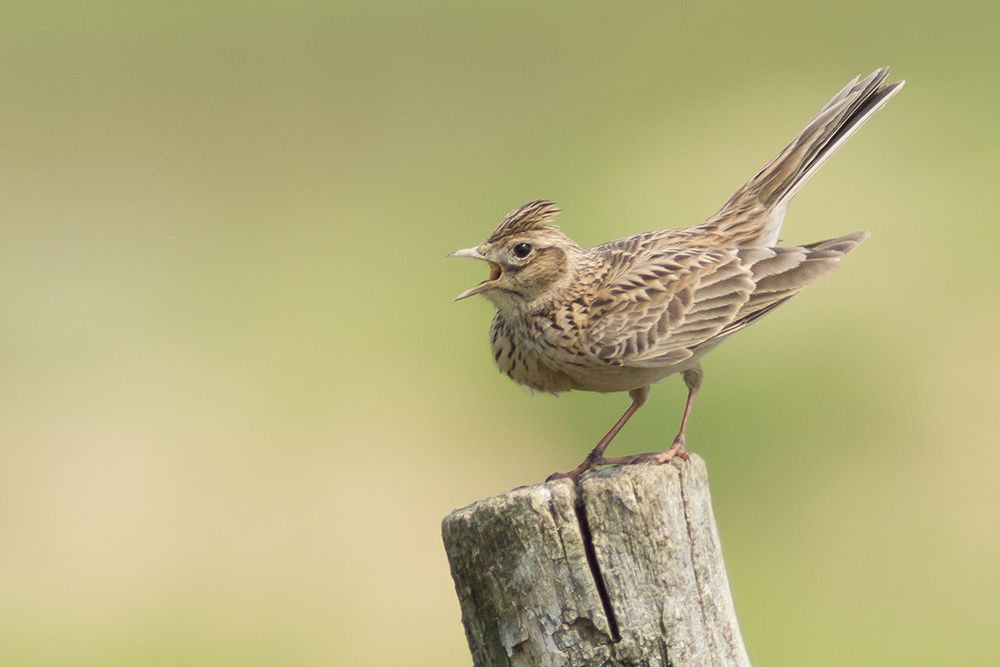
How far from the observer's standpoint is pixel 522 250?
6.66 m

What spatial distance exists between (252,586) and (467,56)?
12.7 meters

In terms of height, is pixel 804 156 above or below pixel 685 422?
above

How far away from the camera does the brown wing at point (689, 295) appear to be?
631cm

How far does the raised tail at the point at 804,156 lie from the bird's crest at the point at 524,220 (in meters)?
1.22

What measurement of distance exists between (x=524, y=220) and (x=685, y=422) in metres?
1.29

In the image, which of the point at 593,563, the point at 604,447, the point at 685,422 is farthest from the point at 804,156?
the point at 593,563

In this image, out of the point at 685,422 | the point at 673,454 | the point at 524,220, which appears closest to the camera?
the point at 673,454

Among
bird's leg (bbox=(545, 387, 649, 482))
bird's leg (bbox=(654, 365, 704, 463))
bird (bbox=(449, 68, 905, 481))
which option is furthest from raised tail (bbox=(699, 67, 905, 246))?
bird's leg (bbox=(545, 387, 649, 482))

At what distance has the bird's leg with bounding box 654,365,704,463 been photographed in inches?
197

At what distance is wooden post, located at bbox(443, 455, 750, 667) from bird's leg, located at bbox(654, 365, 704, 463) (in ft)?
1.59

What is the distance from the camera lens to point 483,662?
448cm

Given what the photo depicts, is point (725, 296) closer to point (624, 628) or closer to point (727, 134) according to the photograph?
point (624, 628)

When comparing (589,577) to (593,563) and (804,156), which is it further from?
(804,156)

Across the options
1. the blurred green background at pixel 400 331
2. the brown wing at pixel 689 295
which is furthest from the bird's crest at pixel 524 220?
the blurred green background at pixel 400 331
